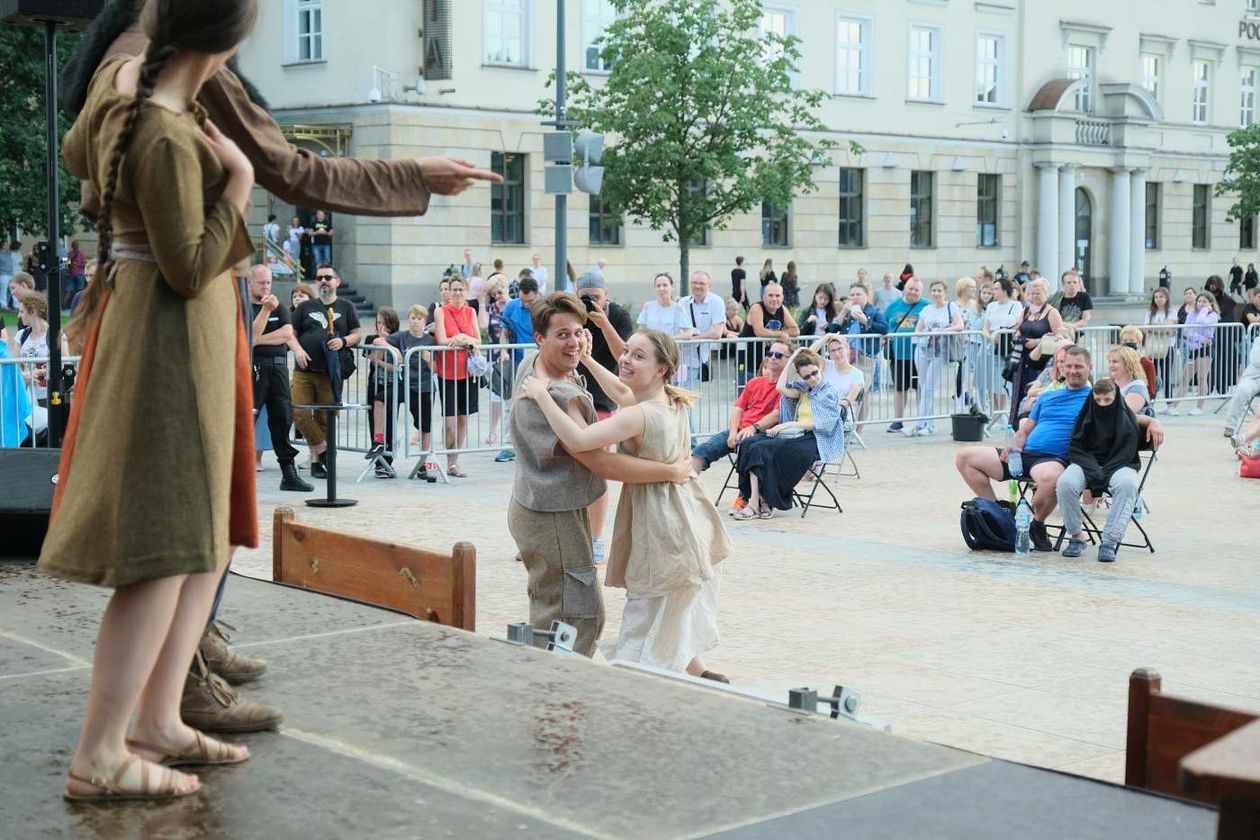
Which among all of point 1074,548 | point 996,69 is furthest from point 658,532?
point 996,69

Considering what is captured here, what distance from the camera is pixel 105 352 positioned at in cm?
350

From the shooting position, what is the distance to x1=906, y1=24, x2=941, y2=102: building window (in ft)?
150

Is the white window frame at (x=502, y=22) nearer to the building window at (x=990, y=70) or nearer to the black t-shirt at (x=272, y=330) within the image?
the building window at (x=990, y=70)

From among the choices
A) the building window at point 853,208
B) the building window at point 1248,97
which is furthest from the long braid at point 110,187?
the building window at point 1248,97

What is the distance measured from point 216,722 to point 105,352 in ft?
3.47

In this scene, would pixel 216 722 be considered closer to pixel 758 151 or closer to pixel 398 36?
pixel 398 36

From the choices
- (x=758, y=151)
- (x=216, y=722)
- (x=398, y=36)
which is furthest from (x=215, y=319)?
(x=758, y=151)

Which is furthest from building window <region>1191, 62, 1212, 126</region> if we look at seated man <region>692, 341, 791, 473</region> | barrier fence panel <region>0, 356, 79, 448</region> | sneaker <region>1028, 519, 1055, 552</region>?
barrier fence panel <region>0, 356, 79, 448</region>

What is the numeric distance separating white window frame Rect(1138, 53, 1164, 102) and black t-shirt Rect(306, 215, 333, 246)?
89.6ft

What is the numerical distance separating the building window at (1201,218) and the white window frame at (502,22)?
2657cm

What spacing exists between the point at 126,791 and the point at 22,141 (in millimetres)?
33206

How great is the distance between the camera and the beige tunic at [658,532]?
6727 millimetres

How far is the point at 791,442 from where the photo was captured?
42.4 feet

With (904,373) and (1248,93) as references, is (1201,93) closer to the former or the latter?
(1248,93)
